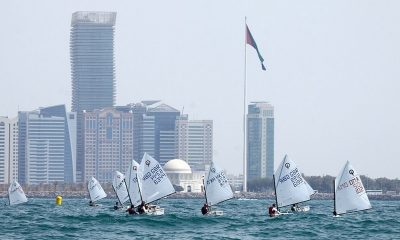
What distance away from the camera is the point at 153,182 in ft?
378

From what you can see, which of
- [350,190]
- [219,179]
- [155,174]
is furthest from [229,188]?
[350,190]

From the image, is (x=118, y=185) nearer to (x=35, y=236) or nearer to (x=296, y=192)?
(x=296, y=192)

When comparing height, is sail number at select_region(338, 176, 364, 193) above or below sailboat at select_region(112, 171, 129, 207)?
above

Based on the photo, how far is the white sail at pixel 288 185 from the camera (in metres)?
111

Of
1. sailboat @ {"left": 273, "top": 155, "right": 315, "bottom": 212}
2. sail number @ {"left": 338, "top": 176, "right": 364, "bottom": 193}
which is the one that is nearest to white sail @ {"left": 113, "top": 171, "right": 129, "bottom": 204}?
sailboat @ {"left": 273, "top": 155, "right": 315, "bottom": 212}

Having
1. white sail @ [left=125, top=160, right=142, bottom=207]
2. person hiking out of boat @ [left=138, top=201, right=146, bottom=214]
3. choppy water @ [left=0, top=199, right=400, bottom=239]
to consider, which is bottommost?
choppy water @ [left=0, top=199, right=400, bottom=239]

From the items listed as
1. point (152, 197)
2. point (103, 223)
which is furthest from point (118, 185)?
point (103, 223)

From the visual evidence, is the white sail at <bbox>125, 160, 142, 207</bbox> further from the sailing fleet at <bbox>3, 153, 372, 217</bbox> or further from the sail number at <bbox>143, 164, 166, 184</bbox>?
the sail number at <bbox>143, 164, 166, 184</bbox>

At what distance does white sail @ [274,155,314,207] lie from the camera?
110625mm

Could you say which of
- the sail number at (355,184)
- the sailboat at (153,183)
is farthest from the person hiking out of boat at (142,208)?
the sail number at (355,184)

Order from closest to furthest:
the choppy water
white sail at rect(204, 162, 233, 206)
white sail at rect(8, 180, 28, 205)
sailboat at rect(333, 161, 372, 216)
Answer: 1. the choppy water
2. sailboat at rect(333, 161, 372, 216)
3. white sail at rect(204, 162, 233, 206)
4. white sail at rect(8, 180, 28, 205)

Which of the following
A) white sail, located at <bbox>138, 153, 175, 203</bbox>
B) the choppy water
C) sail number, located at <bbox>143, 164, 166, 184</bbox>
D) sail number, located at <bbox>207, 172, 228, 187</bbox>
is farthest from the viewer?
sail number, located at <bbox>207, 172, 228, 187</bbox>

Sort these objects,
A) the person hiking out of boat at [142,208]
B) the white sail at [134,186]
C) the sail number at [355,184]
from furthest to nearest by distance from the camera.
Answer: the white sail at [134,186] < the person hiking out of boat at [142,208] < the sail number at [355,184]

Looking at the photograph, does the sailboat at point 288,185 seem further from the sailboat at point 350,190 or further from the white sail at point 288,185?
the sailboat at point 350,190
